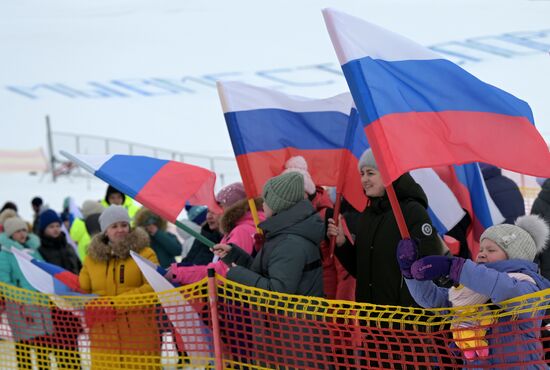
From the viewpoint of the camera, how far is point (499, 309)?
3346 millimetres

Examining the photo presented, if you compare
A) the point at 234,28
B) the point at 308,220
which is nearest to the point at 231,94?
the point at 308,220

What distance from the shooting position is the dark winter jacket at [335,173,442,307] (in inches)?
159

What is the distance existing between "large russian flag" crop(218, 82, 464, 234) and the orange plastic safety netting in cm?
94

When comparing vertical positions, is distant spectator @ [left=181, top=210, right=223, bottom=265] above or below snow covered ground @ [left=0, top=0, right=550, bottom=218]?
below

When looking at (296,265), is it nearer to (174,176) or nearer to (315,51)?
(174,176)

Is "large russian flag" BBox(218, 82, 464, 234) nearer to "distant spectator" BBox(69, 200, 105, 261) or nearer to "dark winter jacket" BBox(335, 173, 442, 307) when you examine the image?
"dark winter jacket" BBox(335, 173, 442, 307)

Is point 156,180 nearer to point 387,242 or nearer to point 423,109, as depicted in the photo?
point 387,242

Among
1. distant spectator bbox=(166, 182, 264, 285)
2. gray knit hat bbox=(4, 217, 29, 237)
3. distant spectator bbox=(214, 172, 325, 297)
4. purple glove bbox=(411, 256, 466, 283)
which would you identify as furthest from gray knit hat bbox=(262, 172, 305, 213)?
gray knit hat bbox=(4, 217, 29, 237)

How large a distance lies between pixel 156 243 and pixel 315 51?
1506 centimetres

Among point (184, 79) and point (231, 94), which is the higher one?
point (184, 79)

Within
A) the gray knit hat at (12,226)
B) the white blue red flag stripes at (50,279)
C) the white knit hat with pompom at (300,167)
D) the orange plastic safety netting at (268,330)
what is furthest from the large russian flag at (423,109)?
the gray knit hat at (12,226)

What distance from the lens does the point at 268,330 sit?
13.7 ft

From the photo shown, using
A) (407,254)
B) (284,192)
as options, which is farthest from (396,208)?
(284,192)

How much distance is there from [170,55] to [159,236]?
16.3 metres
